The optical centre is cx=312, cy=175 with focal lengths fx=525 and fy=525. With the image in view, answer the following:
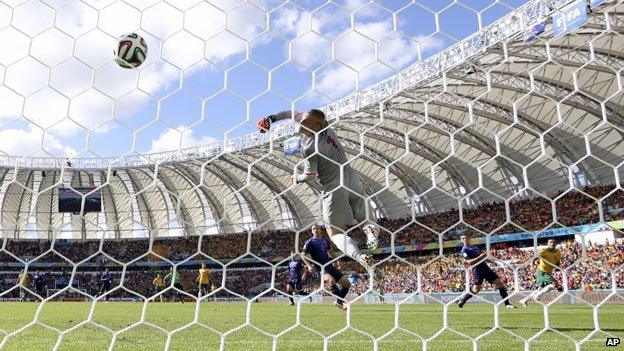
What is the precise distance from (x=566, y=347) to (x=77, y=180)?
102 ft

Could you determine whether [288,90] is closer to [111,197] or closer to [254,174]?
[254,174]

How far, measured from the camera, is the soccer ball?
3.86 meters

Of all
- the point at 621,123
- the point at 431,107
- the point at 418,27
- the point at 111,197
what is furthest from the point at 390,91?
the point at 111,197

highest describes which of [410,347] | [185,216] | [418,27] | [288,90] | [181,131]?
[185,216]

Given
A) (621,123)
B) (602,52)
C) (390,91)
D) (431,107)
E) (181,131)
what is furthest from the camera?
(431,107)

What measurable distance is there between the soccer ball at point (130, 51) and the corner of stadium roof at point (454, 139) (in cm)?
695

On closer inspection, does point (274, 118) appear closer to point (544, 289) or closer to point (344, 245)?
point (344, 245)

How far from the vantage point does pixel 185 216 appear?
1359 inches

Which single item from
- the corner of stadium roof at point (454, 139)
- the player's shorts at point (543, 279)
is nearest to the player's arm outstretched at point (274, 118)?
the player's shorts at point (543, 279)

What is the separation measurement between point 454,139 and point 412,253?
33.1ft

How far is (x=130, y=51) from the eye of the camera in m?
3.92

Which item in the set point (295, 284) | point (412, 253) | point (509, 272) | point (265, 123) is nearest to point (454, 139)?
point (509, 272)

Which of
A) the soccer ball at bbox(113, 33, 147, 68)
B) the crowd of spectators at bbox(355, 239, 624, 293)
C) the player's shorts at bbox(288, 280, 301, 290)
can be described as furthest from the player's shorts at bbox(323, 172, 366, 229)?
the player's shorts at bbox(288, 280, 301, 290)

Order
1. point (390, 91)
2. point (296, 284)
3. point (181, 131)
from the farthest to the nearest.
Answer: point (390, 91) < point (296, 284) < point (181, 131)
